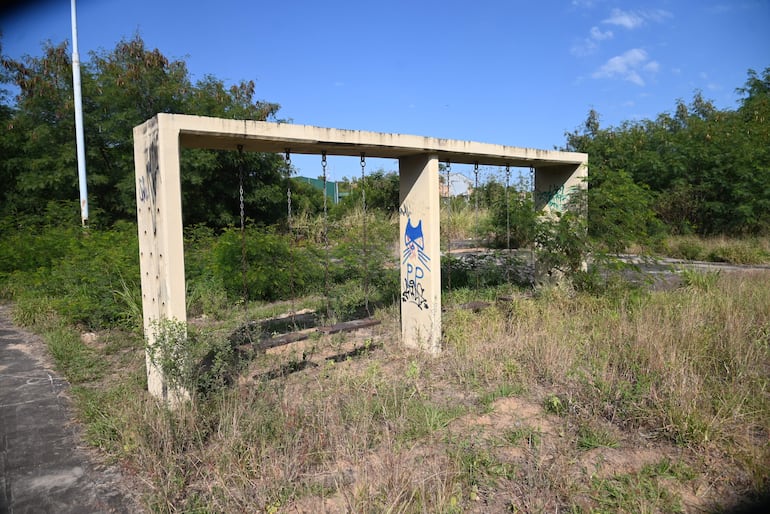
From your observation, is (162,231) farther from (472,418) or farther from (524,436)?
(524,436)

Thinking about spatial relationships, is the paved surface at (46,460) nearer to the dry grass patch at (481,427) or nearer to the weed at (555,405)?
the dry grass patch at (481,427)

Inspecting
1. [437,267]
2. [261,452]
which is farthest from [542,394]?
[261,452]

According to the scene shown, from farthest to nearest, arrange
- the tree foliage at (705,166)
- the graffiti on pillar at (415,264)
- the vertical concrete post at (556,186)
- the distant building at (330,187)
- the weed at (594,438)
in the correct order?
the distant building at (330,187), the tree foliage at (705,166), the vertical concrete post at (556,186), the graffiti on pillar at (415,264), the weed at (594,438)

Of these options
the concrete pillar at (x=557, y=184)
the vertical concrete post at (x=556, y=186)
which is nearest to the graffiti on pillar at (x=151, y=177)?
the vertical concrete post at (x=556, y=186)

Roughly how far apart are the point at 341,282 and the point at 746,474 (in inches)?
286

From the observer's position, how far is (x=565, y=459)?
3.15 metres

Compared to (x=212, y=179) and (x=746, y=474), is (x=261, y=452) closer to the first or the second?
(x=746, y=474)

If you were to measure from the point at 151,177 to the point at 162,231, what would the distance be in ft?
1.68

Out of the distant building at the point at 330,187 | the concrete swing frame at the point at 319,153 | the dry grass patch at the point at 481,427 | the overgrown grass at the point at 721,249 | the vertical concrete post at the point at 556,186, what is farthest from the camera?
the distant building at the point at 330,187

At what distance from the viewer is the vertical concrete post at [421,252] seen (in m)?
5.76

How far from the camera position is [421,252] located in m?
5.90

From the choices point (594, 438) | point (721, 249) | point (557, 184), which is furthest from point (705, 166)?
point (594, 438)

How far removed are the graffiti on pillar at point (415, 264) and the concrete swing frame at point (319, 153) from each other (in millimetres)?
12

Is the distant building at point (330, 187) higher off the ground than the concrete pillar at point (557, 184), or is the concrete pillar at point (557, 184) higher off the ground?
the distant building at point (330, 187)
